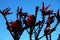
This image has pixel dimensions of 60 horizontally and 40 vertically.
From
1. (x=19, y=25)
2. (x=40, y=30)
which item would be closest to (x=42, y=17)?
(x=40, y=30)

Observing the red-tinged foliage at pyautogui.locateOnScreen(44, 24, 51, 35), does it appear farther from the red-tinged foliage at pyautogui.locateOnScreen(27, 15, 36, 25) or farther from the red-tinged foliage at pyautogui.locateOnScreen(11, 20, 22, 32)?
the red-tinged foliage at pyautogui.locateOnScreen(11, 20, 22, 32)

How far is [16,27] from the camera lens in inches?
135

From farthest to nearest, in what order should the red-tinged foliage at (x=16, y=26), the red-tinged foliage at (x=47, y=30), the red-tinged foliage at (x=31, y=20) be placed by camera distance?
the red-tinged foliage at (x=47, y=30) → the red-tinged foliage at (x=31, y=20) → the red-tinged foliage at (x=16, y=26)

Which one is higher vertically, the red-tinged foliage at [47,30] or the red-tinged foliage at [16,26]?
the red-tinged foliage at [16,26]

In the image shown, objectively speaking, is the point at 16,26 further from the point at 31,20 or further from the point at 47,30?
the point at 47,30

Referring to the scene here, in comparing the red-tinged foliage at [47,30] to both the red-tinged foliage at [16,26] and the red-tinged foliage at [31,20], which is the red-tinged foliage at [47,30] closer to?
the red-tinged foliage at [31,20]

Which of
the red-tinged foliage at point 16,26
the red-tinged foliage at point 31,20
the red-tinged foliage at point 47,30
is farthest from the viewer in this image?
the red-tinged foliage at point 47,30

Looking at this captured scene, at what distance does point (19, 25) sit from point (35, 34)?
66 cm

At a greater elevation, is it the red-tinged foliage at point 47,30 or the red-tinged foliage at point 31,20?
the red-tinged foliage at point 31,20

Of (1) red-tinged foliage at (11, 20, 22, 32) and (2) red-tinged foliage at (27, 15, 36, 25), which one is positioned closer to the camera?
(1) red-tinged foliage at (11, 20, 22, 32)

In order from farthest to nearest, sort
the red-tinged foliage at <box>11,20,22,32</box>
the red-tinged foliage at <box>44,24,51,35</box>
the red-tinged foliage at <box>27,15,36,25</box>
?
the red-tinged foliage at <box>44,24,51,35</box>
the red-tinged foliage at <box>27,15,36,25</box>
the red-tinged foliage at <box>11,20,22,32</box>

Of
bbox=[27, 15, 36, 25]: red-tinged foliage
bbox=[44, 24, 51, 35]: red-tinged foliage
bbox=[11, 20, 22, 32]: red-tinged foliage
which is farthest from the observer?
bbox=[44, 24, 51, 35]: red-tinged foliage

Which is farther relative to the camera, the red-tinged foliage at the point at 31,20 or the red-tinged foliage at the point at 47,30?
the red-tinged foliage at the point at 47,30

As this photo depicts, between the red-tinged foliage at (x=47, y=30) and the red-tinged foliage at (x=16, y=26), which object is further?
the red-tinged foliage at (x=47, y=30)
